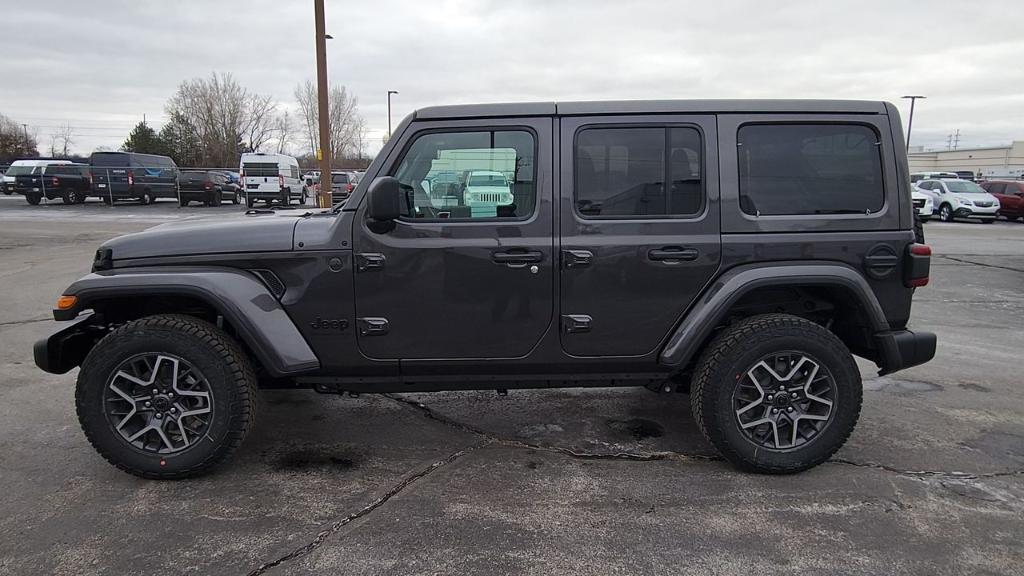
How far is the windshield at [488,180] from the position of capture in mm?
3418

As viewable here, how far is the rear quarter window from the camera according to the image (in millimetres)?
3430

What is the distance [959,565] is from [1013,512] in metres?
0.69

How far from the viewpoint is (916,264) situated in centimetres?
338

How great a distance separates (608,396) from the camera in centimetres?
478

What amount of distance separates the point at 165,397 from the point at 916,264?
4.08m

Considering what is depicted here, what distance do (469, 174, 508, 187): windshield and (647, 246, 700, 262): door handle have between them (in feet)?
2.89

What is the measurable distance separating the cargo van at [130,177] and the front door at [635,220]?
93.8 feet

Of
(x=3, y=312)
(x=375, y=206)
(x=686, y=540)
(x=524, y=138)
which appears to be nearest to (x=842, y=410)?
(x=686, y=540)

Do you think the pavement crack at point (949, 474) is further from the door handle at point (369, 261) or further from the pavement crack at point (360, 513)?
the door handle at point (369, 261)

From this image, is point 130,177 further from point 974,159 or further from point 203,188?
point 974,159

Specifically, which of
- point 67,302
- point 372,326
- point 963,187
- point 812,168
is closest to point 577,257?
point 372,326

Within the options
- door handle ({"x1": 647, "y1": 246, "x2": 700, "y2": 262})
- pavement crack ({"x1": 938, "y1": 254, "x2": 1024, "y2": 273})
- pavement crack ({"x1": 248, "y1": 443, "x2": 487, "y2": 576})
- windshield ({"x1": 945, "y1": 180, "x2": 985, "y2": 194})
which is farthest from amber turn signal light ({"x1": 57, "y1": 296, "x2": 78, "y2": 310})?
windshield ({"x1": 945, "y1": 180, "x2": 985, "y2": 194})

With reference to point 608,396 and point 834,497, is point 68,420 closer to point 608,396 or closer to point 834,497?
point 608,396

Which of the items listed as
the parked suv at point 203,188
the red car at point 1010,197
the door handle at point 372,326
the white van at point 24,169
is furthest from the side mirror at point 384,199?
the white van at point 24,169
